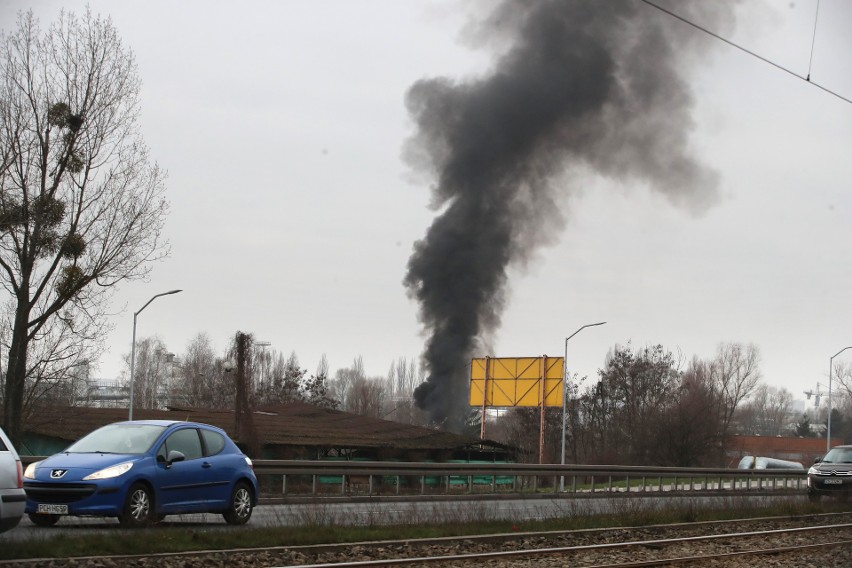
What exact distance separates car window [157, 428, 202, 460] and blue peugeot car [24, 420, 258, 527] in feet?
0.05

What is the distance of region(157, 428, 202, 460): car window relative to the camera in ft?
49.4

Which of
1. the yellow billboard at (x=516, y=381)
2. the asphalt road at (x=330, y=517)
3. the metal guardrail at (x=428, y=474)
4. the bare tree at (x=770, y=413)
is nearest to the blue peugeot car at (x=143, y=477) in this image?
the asphalt road at (x=330, y=517)

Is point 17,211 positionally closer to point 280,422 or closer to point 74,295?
point 74,295

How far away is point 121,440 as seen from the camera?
15.0m

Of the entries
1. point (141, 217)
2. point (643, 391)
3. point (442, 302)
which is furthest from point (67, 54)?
point (643, 391)

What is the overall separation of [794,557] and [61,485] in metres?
10.7

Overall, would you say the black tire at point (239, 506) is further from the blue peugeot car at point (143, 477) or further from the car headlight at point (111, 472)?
the car headlight at point (111, 472)

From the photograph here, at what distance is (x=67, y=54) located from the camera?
3183 centimetres

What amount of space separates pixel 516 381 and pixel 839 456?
108 feet

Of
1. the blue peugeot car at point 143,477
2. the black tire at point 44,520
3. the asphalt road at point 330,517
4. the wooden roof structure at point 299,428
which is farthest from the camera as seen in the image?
the wooden roof structure at point 299,428

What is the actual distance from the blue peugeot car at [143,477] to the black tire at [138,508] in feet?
0.05

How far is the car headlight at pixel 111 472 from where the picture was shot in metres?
13.8

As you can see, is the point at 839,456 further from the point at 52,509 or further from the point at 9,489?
the point at 9,489

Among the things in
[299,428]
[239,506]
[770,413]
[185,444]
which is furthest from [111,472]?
[770,413]
